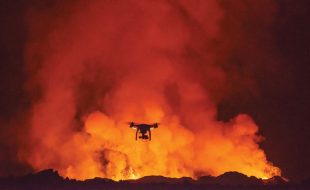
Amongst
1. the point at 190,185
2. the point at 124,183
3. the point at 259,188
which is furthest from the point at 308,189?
the point at 124,183

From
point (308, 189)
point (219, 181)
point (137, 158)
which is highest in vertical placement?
point (137, 158)

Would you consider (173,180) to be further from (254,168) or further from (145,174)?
(254,168)

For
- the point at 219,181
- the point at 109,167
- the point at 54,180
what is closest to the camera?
the point at 54,180

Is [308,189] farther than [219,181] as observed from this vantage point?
No

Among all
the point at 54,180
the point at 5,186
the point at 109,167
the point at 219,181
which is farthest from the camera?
the point at 109,167

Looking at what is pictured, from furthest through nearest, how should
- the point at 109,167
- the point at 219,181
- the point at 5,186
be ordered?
the point at 109,167, the point at 219,181, the point at 5,186

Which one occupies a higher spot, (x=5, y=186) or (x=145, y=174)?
(x=145, y=174)

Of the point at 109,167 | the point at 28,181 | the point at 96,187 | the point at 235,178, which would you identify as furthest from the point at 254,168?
the point at 28,181

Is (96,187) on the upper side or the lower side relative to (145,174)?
lower

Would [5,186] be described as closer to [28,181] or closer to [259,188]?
[28,181]

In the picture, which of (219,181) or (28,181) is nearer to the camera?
(28,181)
